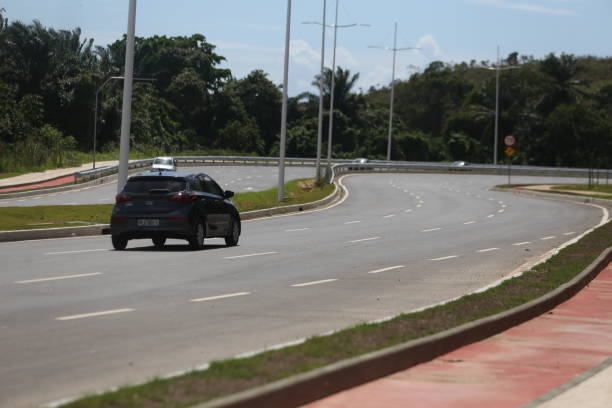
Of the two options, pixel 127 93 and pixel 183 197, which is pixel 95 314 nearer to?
pixel 183 197

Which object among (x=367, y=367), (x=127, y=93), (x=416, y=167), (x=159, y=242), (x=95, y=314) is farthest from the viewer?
(x=416, y=167)

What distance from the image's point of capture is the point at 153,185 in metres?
22.9

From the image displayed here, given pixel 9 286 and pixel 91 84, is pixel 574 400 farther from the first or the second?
pixel 91 84

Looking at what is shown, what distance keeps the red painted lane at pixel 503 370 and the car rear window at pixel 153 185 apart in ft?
37.0

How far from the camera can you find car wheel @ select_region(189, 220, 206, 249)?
74.6 ft

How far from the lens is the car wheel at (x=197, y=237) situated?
74.6 feet

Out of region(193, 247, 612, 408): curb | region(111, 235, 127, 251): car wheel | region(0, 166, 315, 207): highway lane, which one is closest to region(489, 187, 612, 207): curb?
region(0, 166, 315, 207): highway lane

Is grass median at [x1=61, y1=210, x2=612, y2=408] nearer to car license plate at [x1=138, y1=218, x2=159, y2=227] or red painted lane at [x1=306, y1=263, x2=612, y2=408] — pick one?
red painted lane at [x1=306, y1=263, x2=612, y2=408]

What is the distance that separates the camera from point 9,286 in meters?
14.7

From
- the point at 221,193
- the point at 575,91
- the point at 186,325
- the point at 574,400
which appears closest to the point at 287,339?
the point at 186,325

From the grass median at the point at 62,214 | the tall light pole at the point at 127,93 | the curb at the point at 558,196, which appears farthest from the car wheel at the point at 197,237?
the curb at the point at 558,196

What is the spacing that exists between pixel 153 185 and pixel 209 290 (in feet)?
27.7

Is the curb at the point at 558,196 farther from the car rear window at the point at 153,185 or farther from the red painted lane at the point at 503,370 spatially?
the red painted lane at the point at 503,370

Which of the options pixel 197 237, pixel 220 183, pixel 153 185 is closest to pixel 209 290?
pixel 197 237
